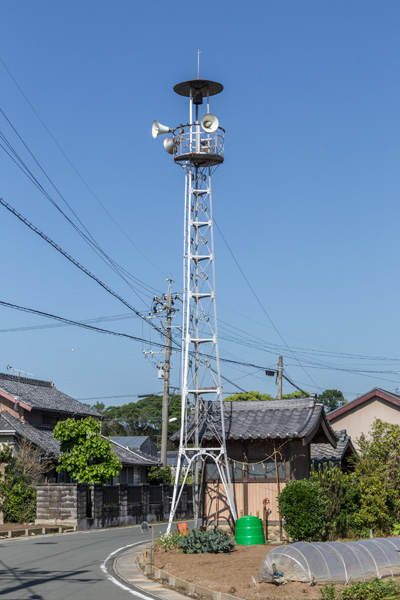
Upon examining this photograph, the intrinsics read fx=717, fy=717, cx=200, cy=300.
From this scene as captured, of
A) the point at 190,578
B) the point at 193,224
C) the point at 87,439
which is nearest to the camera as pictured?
the point at 190,578

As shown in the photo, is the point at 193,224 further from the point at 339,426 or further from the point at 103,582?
the point at 339,426

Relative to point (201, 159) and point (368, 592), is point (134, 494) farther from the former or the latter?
point (368, 592)

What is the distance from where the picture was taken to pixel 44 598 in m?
14.0

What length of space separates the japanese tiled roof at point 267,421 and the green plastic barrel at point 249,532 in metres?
3.35

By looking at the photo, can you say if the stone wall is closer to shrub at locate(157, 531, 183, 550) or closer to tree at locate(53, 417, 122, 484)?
tree at locate(53, 417, 122, 484)

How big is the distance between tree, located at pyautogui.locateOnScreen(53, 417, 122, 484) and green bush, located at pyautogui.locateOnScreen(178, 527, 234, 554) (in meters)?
17.0

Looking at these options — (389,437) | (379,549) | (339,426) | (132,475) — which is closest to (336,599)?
(379,549)

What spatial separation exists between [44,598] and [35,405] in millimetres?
31485

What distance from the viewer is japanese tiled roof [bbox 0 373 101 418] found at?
150 feet

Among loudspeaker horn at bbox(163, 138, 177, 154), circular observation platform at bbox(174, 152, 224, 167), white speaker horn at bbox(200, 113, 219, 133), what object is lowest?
circular observation platform at bbox(174, 152, 224, 167)

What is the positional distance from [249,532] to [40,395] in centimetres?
2932

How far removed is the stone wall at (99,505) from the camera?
1328 inches

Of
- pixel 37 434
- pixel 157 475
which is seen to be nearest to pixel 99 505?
pixel 37 434

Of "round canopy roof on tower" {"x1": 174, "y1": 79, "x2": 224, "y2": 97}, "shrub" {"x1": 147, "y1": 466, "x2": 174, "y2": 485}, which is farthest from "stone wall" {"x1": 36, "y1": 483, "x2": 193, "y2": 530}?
"round canopy roof on tower" {"x1": 174, "y1": 79, "x2": 224, "y2": 97}
